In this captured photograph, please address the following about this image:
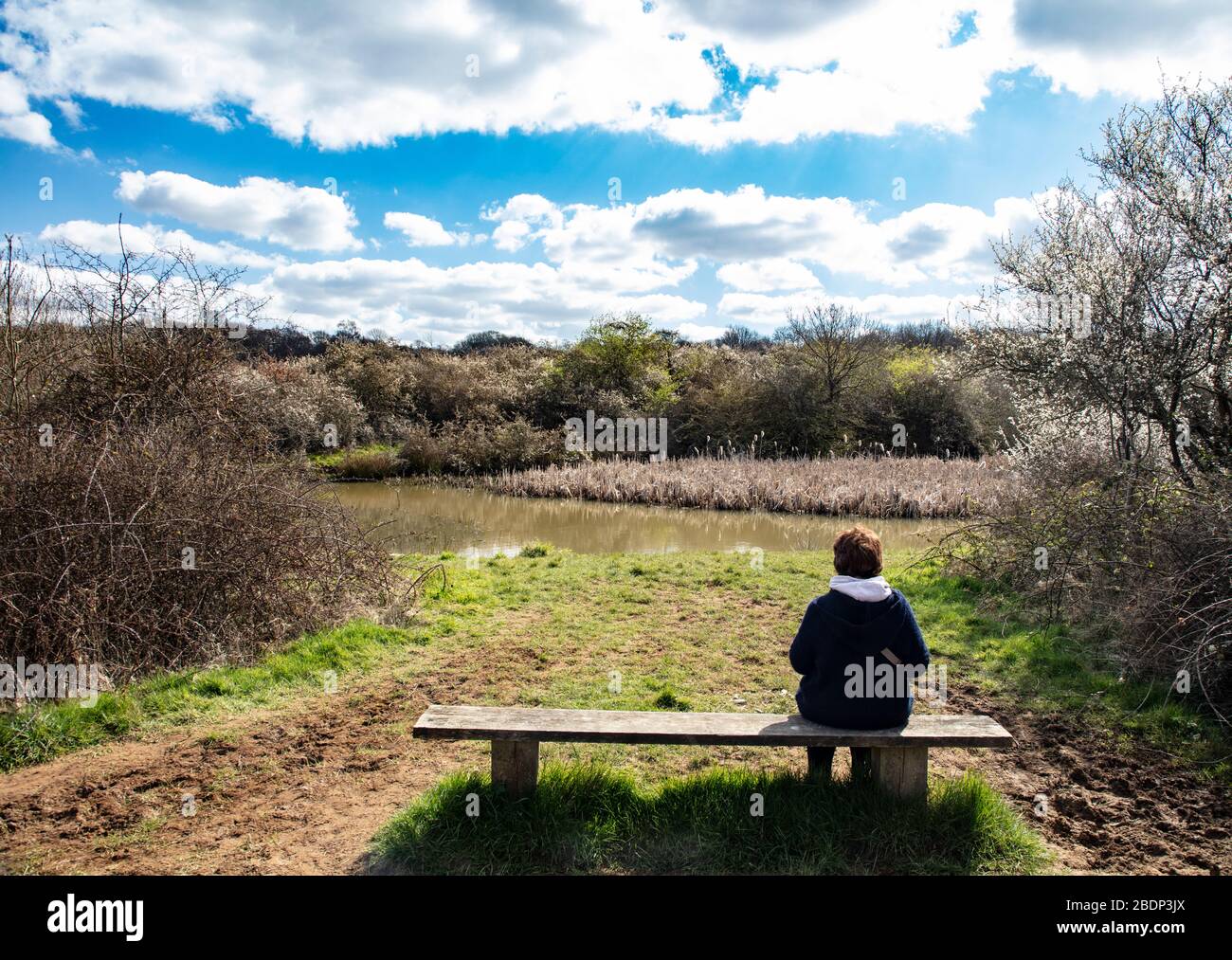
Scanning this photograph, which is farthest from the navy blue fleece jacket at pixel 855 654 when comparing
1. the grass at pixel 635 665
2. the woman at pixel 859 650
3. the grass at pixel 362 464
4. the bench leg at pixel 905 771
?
the grass at pixel 362 464

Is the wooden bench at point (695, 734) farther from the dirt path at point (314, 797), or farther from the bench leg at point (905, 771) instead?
the dirt path at point (314, 797)

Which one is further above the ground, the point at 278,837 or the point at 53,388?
the point at 53,388

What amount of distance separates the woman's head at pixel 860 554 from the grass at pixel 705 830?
3.45ft

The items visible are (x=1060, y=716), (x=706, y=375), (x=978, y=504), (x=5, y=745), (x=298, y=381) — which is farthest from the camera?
(x=706, y=375)

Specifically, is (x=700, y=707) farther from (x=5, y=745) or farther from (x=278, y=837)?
(x=5, y=745)

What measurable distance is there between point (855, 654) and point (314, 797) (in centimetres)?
291

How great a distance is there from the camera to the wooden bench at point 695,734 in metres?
3.47

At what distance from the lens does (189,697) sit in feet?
16.7

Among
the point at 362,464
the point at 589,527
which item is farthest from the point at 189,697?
the point at 362,464

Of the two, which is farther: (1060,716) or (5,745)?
(1060,716)
